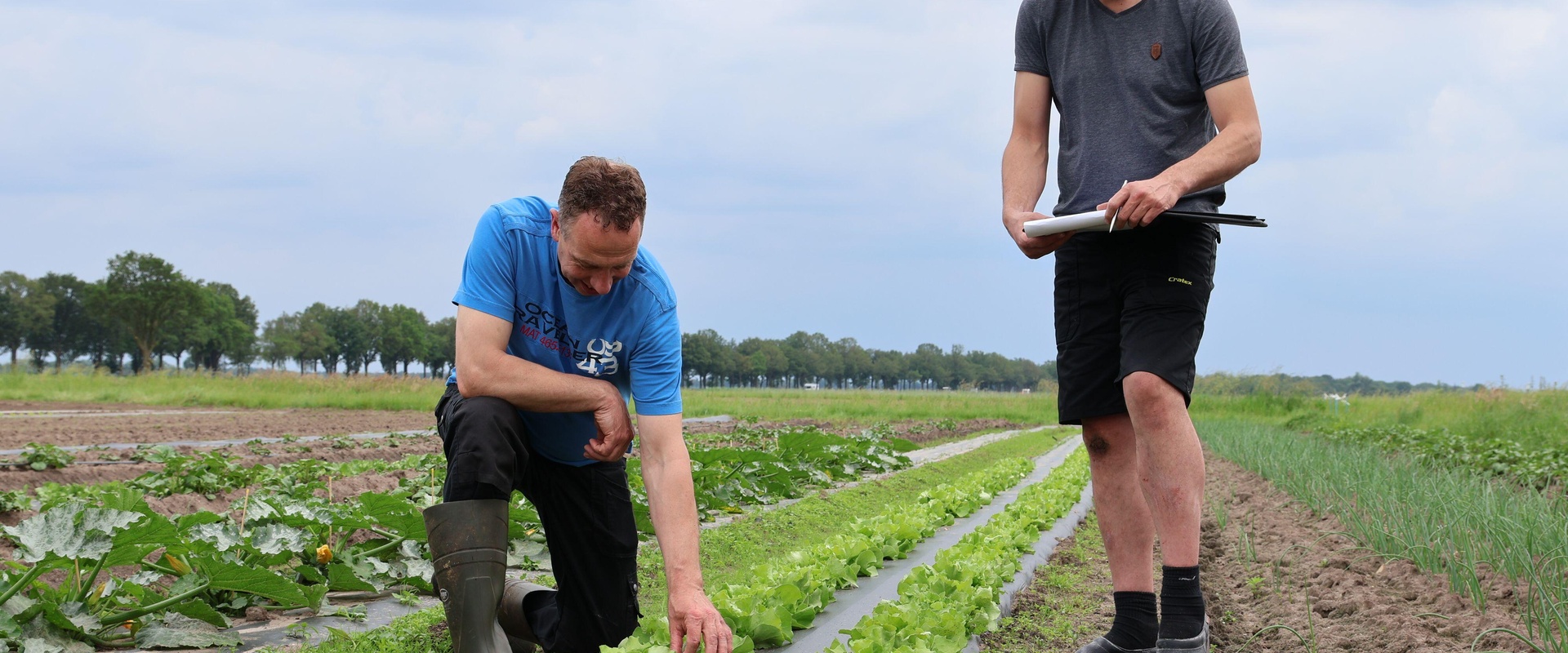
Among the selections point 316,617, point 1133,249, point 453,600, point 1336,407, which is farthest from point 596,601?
point 1336,407

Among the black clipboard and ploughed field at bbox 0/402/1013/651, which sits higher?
the black clipboard

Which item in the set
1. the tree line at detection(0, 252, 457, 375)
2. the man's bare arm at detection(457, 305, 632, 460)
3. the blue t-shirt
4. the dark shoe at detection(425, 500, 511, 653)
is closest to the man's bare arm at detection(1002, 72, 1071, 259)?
the blue t-shirt

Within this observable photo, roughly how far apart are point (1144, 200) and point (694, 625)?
52.8 inches

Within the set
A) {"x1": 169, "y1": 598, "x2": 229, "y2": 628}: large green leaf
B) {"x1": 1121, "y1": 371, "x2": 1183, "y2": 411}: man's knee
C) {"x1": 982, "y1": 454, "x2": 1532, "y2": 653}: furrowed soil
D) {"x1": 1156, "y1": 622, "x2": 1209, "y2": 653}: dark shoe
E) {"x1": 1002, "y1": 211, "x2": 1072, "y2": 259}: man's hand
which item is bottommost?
{"x1": 982, "y1": 454, "x2": 1532, "y2": 653}: furrowed soil

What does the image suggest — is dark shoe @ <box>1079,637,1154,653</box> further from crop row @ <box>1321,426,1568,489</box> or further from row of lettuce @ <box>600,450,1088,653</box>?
crop row @ <box>1321,426,1568,489</box>

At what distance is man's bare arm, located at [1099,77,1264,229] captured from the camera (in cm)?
218

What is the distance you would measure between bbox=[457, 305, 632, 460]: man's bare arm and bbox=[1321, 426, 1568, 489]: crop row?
5733 millimetres

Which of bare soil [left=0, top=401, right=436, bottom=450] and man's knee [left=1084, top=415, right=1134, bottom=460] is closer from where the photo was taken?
man's knee [left=1084, top=415, right=1134, bottom=460]

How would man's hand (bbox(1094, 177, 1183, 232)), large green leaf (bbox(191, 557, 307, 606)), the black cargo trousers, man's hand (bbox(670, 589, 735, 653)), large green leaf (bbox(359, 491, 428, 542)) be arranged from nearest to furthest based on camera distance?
man's hand (bbox(670, 589, 735, 653)) → man's hand (bbox(1094, 177, 1183, 232)) → large green leaf (bbox(191, 557, 307, 606)) → the black cargo trousers → large green leaf (bbox(359, 491, 428, 542))

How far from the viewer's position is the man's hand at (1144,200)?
7.11ft

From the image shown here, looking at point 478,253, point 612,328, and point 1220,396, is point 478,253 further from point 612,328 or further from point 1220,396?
point 1220,396

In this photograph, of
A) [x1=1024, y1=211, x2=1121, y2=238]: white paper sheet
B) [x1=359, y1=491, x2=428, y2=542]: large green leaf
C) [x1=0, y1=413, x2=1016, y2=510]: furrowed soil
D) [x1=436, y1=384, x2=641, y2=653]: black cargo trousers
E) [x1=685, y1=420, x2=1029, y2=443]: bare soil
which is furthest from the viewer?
[x1=685, y1=420, x2=1029, y2=443]: bare soil

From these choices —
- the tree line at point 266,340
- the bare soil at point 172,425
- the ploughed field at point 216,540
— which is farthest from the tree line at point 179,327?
the ploughed field at point 216,540

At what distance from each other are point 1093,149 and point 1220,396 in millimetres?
34192
